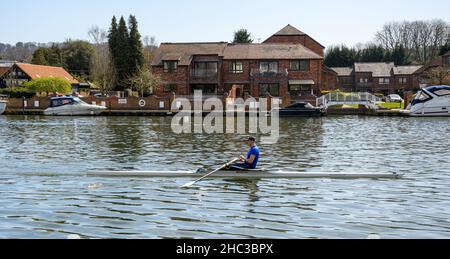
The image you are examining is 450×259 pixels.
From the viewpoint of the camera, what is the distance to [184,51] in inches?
3135

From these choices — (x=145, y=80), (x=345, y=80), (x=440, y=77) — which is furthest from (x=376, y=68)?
(x=145, y=80)

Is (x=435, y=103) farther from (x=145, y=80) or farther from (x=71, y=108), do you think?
(x=71, y=108)

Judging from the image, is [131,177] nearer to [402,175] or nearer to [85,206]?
[85,206]

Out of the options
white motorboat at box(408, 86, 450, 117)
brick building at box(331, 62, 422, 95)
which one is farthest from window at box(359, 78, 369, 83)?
white motorboat at box(408, 86, 450, 117)

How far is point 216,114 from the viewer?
61.3 metres

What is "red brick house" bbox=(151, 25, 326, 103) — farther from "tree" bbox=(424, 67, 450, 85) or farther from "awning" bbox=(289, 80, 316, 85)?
"tree" bbox=(424, 67, 450, 85)

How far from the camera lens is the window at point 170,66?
253ft

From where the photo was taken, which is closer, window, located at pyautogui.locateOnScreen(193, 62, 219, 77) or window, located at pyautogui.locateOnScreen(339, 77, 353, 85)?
window, located at pyautogui.locateOnScreen(193, 62, 219, 77)

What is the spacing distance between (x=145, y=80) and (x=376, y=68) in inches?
2438

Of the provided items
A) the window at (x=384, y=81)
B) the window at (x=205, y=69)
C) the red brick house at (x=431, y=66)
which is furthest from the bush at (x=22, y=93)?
the window at (x=384, y=81)

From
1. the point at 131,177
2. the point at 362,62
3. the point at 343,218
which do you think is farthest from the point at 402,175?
the point at 362,62

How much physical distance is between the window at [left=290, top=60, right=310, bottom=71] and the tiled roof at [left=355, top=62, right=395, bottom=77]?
155 feet

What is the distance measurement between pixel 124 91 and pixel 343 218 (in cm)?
7389

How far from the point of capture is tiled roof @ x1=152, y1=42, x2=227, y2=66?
77688 millimetres
